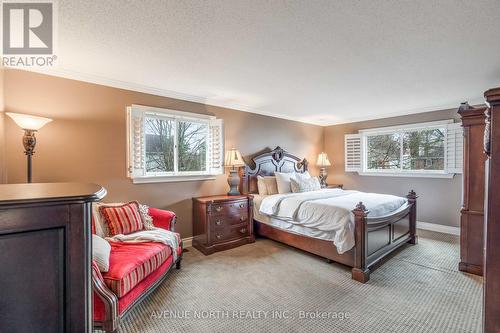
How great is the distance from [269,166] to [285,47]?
281 centimetres

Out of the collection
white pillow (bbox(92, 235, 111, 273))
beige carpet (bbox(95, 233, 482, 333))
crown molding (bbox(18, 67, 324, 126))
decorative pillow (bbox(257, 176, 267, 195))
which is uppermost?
crown molding (bbox(18, 67, 324, 126))

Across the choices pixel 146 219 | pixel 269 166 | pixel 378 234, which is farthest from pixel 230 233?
pixel 378 234

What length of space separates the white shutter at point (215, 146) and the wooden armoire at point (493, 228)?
11.1 feet

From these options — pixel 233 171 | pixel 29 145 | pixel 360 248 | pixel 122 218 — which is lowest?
pixel 360 248

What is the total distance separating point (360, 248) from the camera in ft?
8.73

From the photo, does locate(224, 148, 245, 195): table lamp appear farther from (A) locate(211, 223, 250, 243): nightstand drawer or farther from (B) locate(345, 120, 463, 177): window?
(B) locate(345, 120, 463, 177): window

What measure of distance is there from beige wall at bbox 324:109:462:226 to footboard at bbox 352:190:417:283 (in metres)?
1.12

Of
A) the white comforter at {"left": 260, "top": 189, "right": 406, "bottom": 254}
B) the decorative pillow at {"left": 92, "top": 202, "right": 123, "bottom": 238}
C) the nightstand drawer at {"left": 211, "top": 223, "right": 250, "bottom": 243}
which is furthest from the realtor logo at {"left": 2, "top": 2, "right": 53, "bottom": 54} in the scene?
the white comforter at {"left": 260, "top": 189, "right": 406, "bottom": 254}

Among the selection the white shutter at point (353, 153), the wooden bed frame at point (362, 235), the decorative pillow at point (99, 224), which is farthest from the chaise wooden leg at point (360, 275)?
the white shutter at point (353, 153)

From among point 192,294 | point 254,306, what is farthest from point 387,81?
point 192,294

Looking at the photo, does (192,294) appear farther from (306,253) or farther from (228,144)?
(228,144)

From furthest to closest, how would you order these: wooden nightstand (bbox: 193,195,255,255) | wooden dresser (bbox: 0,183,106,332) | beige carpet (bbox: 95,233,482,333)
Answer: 1. wooden nightstand (bbox: 193,195,255,255)
2. beige carpet (bbox: 95,233,482,333)
3. wooden dresser (bbox: 0,183,106,332)

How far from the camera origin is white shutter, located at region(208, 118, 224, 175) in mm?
3984

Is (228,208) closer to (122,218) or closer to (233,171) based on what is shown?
(233,171)
